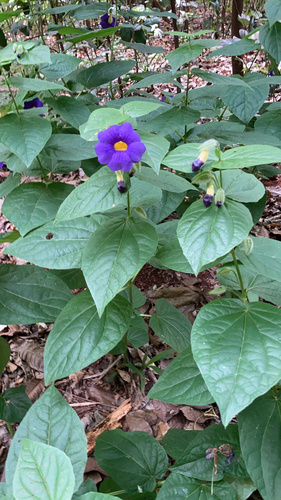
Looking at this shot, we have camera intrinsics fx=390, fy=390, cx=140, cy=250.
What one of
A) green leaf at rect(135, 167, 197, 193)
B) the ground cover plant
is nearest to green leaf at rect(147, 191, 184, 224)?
the ground cover plant

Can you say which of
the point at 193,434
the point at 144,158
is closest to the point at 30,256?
the point at 144,158

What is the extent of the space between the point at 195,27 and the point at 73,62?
6.59 metres

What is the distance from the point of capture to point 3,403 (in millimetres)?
1663

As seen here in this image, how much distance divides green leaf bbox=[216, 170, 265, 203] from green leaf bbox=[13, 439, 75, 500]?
833 millimetres

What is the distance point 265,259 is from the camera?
1.16 metres

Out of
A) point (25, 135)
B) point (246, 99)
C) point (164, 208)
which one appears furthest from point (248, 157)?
point (246, 99)

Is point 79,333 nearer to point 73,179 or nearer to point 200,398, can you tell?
point 200,398

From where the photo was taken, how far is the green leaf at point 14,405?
5.44 ft

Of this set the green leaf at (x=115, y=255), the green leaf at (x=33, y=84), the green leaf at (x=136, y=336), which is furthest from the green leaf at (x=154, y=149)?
the green leaf at (x=136, y=336)

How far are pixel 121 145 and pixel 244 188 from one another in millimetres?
407

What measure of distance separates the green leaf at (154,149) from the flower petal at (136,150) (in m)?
0.03

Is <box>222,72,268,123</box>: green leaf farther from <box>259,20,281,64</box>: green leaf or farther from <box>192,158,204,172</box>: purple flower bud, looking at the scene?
<box>192,158,204,172</box>: purple flower bud

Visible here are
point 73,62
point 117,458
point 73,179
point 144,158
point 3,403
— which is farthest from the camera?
point 73,179

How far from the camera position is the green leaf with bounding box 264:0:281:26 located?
1970 millimetres
